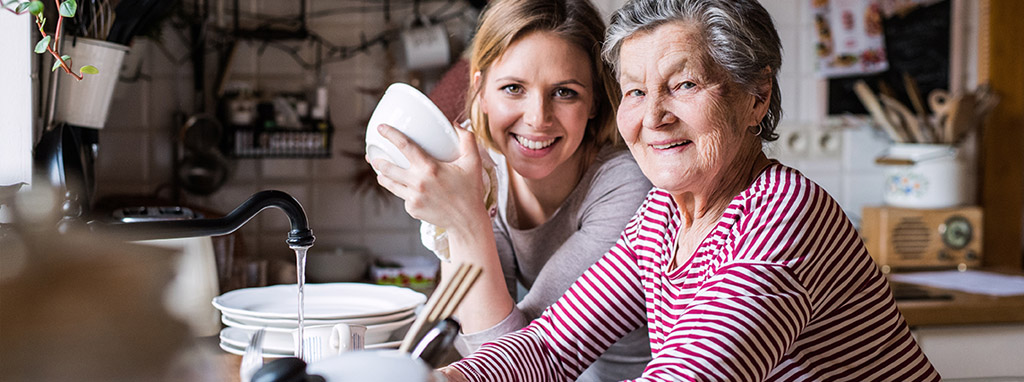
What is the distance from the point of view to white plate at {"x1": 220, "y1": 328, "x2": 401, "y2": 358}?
0.91 metres

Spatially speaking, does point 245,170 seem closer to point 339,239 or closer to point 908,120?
point 339,239

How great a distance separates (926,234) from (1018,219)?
0.42 meters

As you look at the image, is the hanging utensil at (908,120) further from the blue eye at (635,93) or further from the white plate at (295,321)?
the white plate at (295,321)

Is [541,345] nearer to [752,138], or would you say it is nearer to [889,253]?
[752,138]

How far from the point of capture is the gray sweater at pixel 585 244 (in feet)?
3.82

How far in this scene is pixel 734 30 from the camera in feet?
2.72

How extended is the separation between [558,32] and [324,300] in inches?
20.1

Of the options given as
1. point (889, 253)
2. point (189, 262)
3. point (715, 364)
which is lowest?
point (889, 253)

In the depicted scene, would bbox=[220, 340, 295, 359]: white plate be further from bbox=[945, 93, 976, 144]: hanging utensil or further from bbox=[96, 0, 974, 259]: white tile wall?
bbox=[945, 93, 976, 144]: hanging utensil

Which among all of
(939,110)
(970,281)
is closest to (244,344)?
(970,281)

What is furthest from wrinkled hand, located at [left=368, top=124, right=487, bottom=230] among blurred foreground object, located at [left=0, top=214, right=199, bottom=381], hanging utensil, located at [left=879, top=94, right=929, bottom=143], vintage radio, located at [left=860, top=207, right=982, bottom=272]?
hanging utensil, located at [left=879, top=94, right=929, bottom=143]

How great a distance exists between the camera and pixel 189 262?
11.1 inches

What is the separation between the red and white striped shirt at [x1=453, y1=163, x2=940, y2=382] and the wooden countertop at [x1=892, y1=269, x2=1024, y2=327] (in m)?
1.14

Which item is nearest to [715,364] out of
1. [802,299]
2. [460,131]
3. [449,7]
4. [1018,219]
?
[802,299]
